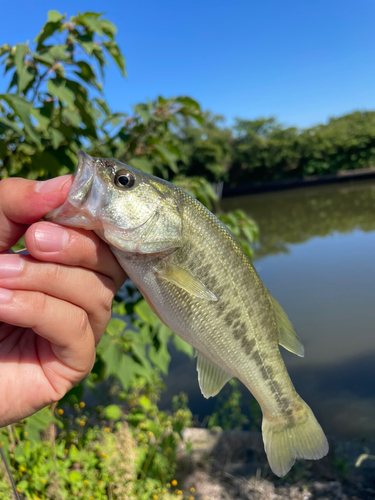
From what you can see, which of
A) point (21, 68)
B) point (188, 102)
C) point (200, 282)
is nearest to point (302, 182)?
point (188, 102)

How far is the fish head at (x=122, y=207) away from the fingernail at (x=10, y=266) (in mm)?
212

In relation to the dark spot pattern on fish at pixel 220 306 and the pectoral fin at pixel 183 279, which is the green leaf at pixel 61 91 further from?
the dark spot pattern on fish at pixel 220 306

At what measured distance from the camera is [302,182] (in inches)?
1682

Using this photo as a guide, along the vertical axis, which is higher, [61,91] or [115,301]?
[61,91]

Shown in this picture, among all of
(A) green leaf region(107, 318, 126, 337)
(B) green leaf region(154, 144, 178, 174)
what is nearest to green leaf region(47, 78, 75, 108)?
(B) green leaf region(154, 144, 178, 174)

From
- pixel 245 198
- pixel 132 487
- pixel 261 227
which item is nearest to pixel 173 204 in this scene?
pixel 132 487

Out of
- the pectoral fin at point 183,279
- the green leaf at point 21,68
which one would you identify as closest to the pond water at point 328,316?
the pectoral fin at point 183,279

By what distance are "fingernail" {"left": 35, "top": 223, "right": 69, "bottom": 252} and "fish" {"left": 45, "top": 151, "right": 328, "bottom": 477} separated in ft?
0.18

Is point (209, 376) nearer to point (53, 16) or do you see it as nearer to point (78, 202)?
point (78, 202)

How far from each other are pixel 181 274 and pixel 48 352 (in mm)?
753

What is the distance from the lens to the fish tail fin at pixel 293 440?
5.86 feet

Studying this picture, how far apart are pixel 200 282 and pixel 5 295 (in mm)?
822

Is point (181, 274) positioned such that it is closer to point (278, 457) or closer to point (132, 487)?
point (278, 457)

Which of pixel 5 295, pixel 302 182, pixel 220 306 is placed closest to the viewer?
pixel 5 295
